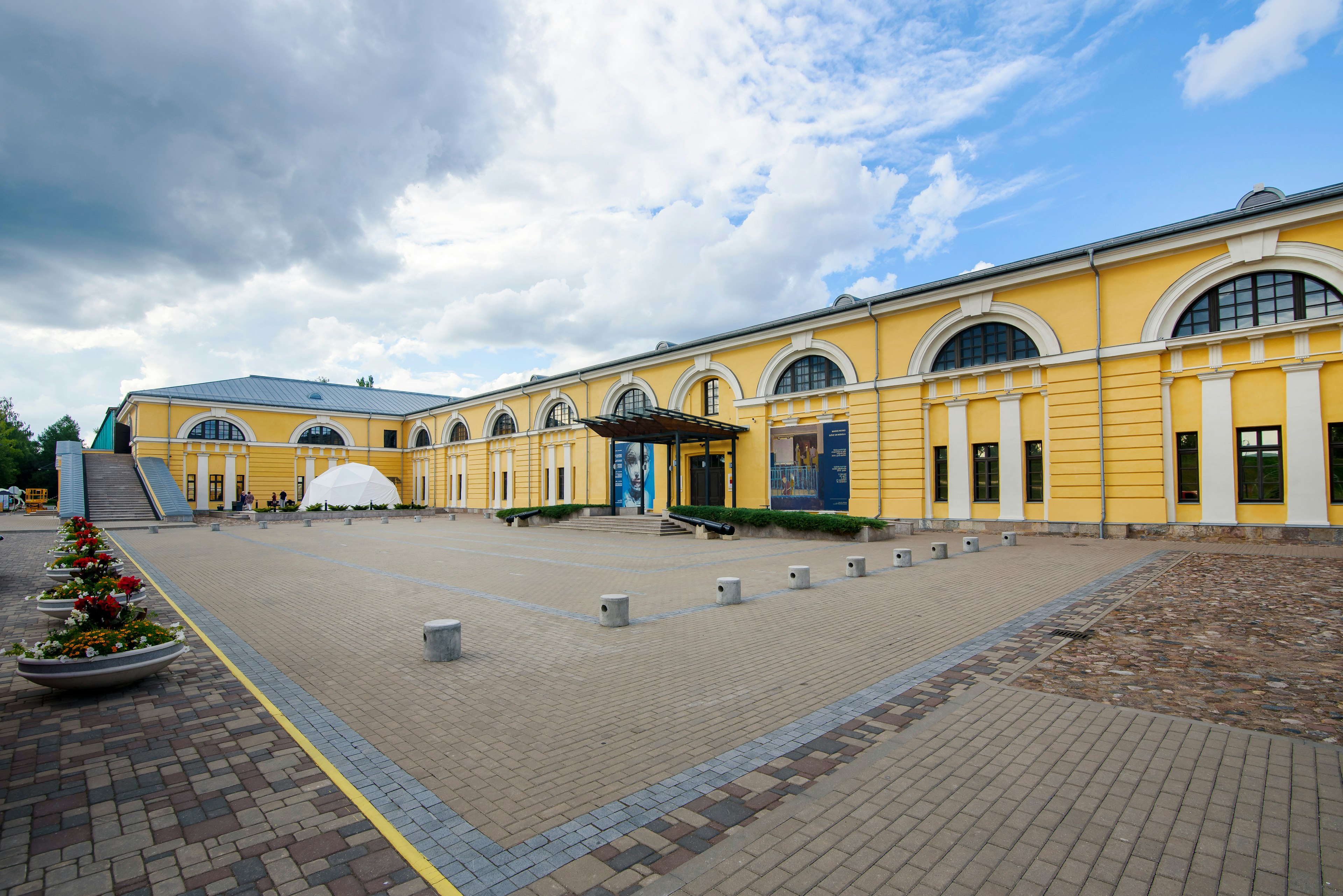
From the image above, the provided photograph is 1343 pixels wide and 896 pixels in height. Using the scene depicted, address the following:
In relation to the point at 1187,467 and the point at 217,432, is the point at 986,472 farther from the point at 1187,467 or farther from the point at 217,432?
the point at 217,432

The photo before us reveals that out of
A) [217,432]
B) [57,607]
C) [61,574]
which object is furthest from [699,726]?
[217,432]

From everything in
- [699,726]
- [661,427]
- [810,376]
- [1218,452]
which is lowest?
[699,726]

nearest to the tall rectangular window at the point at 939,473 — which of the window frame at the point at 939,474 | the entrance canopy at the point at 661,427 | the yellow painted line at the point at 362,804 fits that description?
the window frame at the point at 939,474

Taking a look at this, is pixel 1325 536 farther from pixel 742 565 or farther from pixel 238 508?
pixel 238 508

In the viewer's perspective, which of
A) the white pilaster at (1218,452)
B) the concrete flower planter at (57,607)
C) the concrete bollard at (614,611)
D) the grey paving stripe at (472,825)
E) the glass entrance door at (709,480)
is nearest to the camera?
the grey paving stripe at (472,825)

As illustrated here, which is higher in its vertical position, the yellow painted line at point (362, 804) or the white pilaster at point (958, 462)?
the white pilaster at point (958, 462)

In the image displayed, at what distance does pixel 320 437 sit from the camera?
168 ft

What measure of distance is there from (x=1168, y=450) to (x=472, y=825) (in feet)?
70.9

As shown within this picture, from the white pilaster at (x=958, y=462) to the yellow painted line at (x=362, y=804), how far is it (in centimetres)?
2153

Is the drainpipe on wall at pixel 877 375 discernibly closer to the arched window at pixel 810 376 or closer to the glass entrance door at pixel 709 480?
the arched window at pixel 810 376

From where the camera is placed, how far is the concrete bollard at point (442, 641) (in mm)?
6590

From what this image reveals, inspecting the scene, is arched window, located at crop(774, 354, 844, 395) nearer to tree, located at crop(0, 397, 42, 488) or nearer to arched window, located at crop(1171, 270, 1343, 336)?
arched window, located at crop(1171, 270, 1343, 336)

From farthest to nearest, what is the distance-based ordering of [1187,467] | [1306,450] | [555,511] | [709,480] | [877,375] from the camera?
[555,511], [709,480], [877,375], [1187,467], [1306,450]

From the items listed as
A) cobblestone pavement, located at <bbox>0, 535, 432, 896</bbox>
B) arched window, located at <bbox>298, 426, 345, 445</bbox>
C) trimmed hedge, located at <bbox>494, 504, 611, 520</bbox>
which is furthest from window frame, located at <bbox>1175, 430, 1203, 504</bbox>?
arched window, located at <bbox>298, 426, 345, 445</bbox>
